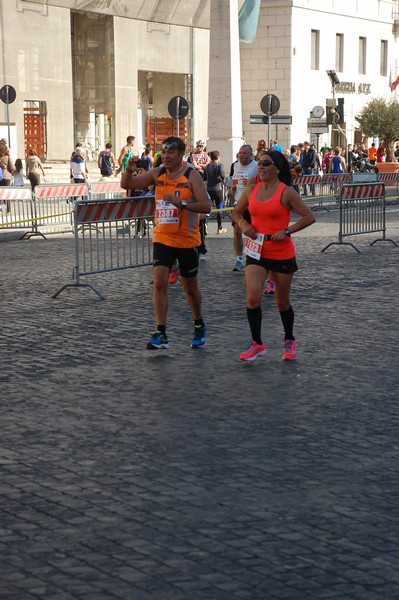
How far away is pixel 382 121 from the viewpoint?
53.9 m

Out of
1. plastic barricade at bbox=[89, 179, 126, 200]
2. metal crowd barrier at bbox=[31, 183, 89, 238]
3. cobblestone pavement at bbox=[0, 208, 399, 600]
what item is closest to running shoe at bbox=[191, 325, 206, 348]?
cobblestone pavement at bbox=[0, 208, 399, 600]

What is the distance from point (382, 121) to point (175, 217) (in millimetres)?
46226

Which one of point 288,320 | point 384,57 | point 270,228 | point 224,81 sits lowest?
point 288,320

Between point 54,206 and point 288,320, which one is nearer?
point 288,320

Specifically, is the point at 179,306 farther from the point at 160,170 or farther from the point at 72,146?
the point at 72,146

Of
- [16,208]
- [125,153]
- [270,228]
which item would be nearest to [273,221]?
[270,228]

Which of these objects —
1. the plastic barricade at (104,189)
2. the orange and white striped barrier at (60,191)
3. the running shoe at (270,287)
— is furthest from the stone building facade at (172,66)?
the running shoe at (270,287)

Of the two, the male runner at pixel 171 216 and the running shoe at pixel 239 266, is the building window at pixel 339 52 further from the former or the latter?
the male runner at pixel 171 216

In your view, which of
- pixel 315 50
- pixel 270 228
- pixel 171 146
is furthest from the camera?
pixel 315 50

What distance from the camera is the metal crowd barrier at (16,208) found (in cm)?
2168

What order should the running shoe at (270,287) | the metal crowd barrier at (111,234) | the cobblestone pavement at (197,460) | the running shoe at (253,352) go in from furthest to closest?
the metal crowd barrier at (111,234), the running shoe at (270,287), the running shoe at (253,352), the cobblestone pavement at (197,460)

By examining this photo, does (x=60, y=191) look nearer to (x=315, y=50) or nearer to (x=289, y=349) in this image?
(x=289, y=349)

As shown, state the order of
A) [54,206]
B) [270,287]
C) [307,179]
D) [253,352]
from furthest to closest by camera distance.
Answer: [307,179], [54,206], [270,287], [253,352]

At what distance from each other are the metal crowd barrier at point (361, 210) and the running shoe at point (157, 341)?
917 centimetres
